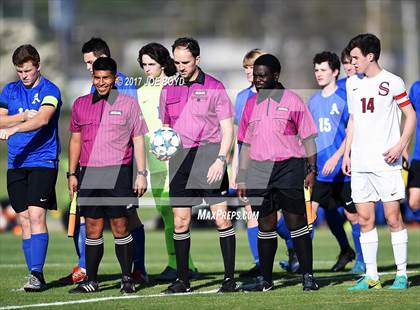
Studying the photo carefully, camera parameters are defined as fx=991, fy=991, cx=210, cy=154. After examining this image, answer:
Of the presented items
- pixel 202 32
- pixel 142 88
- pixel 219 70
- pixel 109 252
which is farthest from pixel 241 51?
pixel 142 88

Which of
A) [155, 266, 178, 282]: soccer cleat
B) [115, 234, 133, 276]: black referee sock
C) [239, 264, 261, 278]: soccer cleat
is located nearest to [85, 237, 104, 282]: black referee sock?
[115, 234, 133, 276]: black referee sock

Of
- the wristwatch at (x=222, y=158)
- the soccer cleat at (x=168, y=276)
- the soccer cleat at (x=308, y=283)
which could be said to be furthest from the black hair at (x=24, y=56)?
the soccer cleat at (x=308, y=283)

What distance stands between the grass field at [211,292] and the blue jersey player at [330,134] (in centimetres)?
81

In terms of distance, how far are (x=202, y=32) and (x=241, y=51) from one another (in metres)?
2.62

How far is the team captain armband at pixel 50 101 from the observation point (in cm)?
1003

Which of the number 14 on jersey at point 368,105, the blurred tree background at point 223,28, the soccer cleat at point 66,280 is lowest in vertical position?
the soccer cleat at point 66,280

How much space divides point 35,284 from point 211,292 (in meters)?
1.76

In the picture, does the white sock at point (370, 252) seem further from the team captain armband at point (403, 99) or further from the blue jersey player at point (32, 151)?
the blue jersey player at point (32, 151)

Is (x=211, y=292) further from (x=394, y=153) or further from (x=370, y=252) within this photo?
(x=394, y=153)

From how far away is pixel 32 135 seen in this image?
10.2 metres

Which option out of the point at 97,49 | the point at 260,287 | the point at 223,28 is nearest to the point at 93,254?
the point at 260,287

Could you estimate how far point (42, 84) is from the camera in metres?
10.3

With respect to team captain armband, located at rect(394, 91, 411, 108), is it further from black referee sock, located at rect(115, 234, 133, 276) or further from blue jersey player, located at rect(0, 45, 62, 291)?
blue jersey player, located at rect(0, 45, 62, 291)

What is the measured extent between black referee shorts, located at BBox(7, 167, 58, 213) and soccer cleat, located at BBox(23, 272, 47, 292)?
71 centimetres
